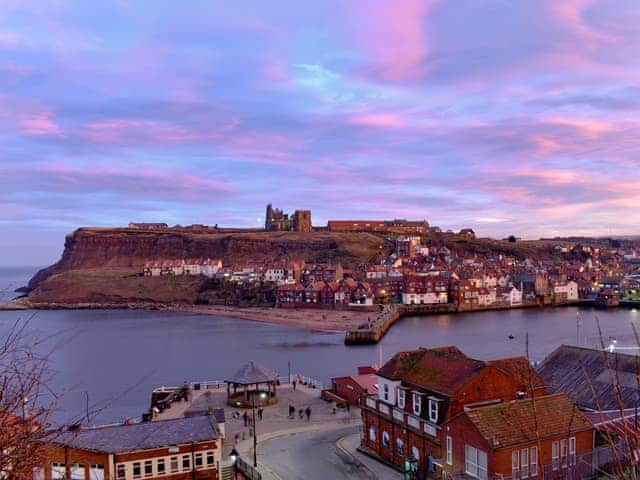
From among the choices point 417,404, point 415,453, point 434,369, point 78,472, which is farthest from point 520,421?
point 78,472

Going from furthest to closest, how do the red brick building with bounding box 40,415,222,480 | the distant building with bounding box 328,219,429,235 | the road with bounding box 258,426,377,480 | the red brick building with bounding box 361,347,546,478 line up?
the distant building with bounding box 328,219,429,235 < the road with bounding box 258,426,377,480 < the red brick building with bounding box 361,347,546,478 < the red brick building with bounding box 40,415,222,480

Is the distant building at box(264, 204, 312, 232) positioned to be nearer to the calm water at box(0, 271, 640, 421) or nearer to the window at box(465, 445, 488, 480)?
the calm water at box(0, 271, 640, 421)

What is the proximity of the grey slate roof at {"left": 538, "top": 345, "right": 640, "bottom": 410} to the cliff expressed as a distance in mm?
98588

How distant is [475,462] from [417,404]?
3.72 metres

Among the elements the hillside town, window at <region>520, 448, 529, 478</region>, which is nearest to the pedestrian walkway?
window at <region>520, 448, 529, 478</region>

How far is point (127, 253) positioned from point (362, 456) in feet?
490

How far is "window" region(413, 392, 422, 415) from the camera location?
59.6 ft

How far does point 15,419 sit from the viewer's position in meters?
5.07

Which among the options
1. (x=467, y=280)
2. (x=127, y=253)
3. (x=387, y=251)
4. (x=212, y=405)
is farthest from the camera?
(x=127, y=253)

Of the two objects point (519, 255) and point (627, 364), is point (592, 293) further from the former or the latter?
point (627, 364)

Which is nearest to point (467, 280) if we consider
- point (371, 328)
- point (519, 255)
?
point (371, 328)

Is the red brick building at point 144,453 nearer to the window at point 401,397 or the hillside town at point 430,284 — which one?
the window at point 401,397

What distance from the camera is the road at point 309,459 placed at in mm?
18281

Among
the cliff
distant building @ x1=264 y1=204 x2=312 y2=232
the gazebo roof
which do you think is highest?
distant building @ x1=264 y1=204 x2=312 y2=232
